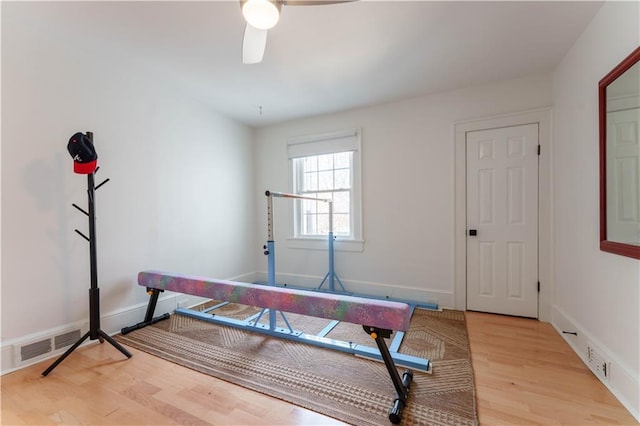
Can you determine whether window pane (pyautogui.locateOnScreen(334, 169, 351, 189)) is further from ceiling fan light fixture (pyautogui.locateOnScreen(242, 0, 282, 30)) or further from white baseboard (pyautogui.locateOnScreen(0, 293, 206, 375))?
ceiling fan light fixture (pyautogui.locateOnScreen(242, 0, 282, 30))

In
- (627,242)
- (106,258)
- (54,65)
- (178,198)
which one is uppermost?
(54,65)

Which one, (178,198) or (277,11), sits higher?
(277,11)

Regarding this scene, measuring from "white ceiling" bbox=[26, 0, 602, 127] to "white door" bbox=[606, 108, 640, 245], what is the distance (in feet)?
2.81

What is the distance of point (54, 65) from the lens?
2146 mm

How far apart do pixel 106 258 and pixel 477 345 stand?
3.35 meters

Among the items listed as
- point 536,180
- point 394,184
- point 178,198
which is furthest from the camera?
point 394,184

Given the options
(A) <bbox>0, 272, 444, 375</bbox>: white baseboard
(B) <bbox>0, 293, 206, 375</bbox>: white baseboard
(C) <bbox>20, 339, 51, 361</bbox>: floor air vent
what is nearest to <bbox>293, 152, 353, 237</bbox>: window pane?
(A) <bbox>0, 272, 444, 375</bbox>: white baseboard

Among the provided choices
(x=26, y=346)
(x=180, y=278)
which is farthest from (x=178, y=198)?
(x=26, y=346)

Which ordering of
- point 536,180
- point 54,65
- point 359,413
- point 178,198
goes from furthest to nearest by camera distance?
point 178,198, point 536,180, point 54,65, point 359,413

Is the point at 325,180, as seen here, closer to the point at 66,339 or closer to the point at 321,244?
the point at 321,244

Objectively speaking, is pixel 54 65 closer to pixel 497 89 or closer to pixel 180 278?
pixel 180 278

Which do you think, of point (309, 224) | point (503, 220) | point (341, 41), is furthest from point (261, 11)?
point (309, 224)

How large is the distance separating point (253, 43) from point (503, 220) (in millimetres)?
2855

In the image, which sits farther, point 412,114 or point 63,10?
point 412,114
